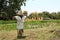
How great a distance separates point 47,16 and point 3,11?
65.6ft

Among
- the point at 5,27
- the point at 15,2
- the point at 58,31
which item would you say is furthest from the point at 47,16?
the point at 58,31

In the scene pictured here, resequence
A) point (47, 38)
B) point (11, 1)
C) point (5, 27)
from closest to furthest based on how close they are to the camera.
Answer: point (47, 38)
point (5, 27)
point (11, 1)

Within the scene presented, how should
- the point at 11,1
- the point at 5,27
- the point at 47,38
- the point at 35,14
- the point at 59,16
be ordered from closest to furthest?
1. the point at 47,38
2. the point at 5,27
3. the point at 11,1
4. the point at 35,14
5. the point at 59,16

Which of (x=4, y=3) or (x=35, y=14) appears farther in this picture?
(x=35, y=14)

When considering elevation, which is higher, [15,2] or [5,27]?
[15,2]

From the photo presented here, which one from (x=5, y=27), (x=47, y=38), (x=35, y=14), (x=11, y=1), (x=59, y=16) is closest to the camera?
(x=47, y=38)

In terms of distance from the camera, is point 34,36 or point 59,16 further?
point 59,16

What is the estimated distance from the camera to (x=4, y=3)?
42375 mm

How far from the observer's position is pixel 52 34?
12812 mm

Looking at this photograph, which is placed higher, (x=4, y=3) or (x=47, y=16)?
(x=4, y=3)

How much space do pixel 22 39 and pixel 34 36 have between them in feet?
2.64

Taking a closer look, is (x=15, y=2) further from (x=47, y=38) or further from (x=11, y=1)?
(x=47, y=38)

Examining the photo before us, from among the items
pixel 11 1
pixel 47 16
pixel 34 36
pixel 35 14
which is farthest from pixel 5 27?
pixel 47 16

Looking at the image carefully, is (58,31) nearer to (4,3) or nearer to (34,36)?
(34,36)
